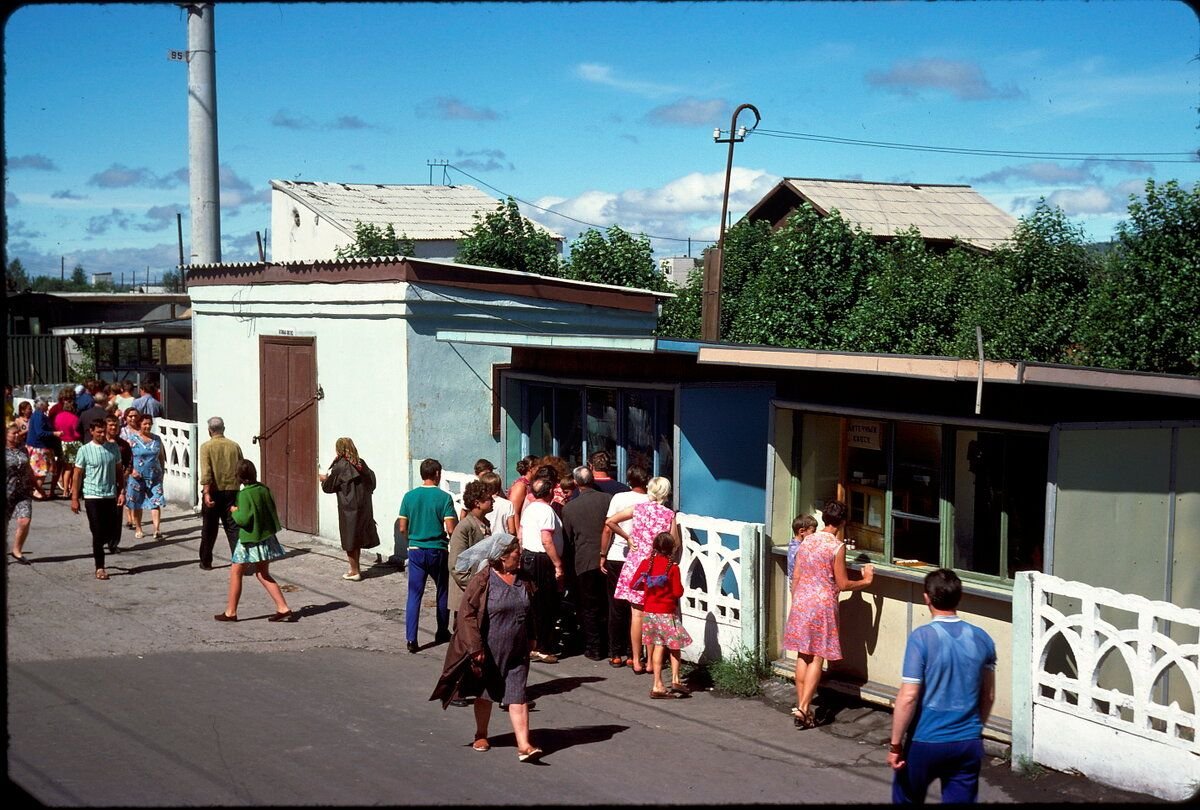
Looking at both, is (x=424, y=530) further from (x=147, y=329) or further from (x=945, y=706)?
(x=147, y=329)

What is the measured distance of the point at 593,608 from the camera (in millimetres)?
10500

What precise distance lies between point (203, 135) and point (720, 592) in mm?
18313

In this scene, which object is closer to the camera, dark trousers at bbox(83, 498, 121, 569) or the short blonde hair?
the short blonde hair

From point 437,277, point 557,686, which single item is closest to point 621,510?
point 557,686

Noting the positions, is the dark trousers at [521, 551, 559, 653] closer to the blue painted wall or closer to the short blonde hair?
the short blonde hair

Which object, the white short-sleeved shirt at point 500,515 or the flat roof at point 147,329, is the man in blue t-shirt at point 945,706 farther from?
the flat roof at point 147,329

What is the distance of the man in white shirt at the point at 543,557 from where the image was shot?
10008mm

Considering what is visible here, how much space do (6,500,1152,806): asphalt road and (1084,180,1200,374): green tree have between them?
15.9m

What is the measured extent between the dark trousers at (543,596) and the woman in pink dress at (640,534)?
2.31ft

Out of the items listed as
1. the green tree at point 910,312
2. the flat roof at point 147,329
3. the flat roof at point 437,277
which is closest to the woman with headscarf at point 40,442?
the flat roof at point 437,277

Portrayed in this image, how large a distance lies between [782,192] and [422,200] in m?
18.1

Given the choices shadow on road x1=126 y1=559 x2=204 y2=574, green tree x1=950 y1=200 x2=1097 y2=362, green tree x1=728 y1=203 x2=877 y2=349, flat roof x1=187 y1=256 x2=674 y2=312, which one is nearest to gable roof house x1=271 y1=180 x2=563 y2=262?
green tree x1=728 y1=203 x2=877 y2=349

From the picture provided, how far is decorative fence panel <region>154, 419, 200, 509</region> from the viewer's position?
1827 cm

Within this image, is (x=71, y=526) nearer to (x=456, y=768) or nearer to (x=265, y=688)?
(x=265, y=688)
